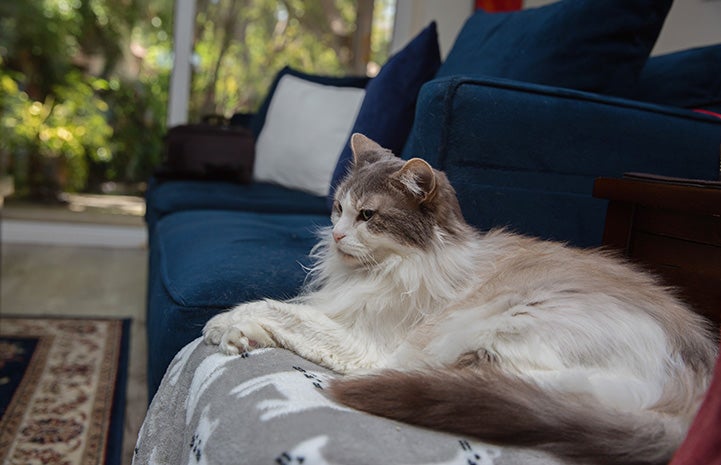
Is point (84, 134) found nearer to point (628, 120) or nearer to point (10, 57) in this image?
point (10, 57)

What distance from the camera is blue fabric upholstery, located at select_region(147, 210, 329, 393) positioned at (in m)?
1.28

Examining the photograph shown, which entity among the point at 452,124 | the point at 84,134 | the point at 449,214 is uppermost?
the point at 452,124

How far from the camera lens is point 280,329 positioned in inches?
43.3

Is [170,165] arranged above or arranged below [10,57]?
below

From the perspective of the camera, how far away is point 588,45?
1.54 meters

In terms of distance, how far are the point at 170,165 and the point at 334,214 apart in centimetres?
195

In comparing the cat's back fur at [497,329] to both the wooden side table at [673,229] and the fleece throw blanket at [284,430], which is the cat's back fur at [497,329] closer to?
the fleece throw blanket at [284,430]

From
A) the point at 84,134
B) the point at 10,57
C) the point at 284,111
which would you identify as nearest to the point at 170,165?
the point at 284,111

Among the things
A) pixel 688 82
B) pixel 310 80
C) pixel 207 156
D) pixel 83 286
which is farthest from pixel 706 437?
pixel 83 286

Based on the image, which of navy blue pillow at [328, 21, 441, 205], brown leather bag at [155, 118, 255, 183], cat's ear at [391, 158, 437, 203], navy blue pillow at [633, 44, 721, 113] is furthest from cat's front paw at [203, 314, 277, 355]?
brown leather bag at [155, 118, 255, 183]

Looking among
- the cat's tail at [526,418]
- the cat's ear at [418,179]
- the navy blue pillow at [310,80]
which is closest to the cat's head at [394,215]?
the cat's ear at [418,179]

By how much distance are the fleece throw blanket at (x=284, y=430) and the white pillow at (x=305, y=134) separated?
5.54 feet

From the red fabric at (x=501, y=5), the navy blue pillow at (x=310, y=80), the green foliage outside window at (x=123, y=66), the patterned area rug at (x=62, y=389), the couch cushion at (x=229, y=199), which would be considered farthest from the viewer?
the green foliage outside window at (x=123, y=66)

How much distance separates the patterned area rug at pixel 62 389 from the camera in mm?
1655
